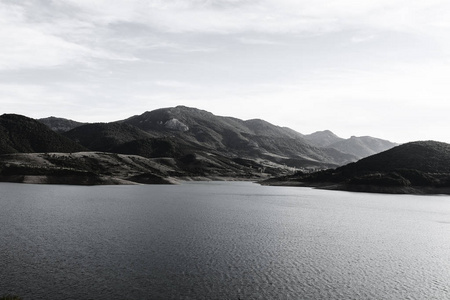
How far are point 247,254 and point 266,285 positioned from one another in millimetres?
13030

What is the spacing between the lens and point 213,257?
48.0 m

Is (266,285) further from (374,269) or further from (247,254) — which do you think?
(374,269)

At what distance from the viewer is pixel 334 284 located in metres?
39.3

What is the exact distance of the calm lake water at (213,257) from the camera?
36.2 meters

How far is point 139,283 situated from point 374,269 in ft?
94.6

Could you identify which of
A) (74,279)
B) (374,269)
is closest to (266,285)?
(374,269)

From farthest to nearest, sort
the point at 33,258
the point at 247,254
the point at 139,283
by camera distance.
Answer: the point at 247,254
the point at 33,258
the point at 139,283

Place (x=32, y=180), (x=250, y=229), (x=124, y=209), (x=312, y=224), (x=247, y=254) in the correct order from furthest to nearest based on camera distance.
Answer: (x=32, y=180), (x=124, y=209), (x=312, y=224), (x=250, y=229), (x=247, y=254)

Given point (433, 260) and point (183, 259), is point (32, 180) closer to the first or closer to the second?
point (183, 259)

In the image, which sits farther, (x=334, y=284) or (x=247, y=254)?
(x=247, y=254)

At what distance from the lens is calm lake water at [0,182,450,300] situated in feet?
119

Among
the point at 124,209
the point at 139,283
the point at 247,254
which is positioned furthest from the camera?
the point at 124,209

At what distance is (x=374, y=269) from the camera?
152ft

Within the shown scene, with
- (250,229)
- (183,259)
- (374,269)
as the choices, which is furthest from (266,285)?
(250,229)
